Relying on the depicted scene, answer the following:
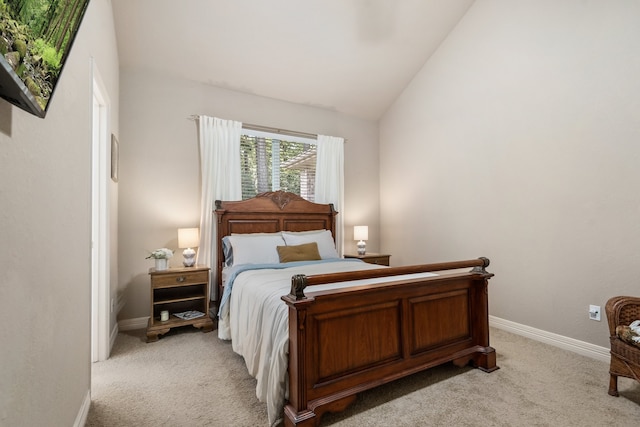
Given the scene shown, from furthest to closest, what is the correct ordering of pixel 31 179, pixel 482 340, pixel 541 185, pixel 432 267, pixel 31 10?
1. pixel 541 185
2. pixel 482 340
3. pixel 432 267
4. pixel 31 179
5. pixel 31 10

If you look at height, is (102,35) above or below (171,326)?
above

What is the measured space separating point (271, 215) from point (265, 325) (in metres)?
2.09

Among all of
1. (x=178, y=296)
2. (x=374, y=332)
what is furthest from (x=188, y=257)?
(x=374, y=332)

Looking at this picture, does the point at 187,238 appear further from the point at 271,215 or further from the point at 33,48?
the point at 33,48

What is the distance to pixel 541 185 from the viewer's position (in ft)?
9.99

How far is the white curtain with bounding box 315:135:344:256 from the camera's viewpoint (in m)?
4.48

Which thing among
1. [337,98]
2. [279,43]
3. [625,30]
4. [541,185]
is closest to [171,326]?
[279,43]

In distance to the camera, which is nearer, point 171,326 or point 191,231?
point 171,326

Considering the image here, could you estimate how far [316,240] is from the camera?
3805 mm

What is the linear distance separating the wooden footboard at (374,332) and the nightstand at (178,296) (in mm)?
1638

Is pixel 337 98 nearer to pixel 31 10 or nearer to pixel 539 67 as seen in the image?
pixel 539 67

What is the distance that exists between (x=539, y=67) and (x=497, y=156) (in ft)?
3.01

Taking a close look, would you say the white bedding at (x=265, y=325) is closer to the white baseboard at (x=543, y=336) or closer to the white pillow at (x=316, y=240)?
A: the white pillow at (x=316, y=240)

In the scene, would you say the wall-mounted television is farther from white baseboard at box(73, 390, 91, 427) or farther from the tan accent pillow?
the tan accent pillow
